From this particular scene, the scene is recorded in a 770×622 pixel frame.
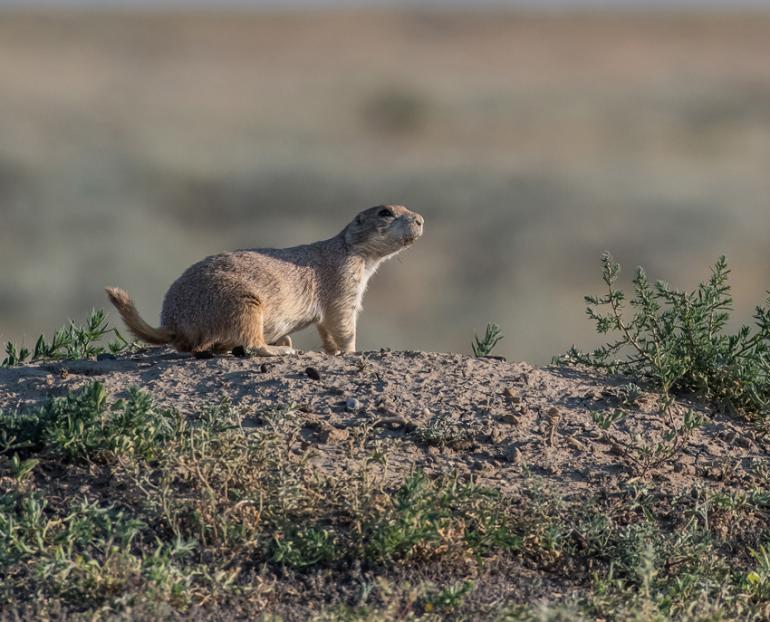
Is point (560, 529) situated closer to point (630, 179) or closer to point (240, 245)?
point (240, 245)

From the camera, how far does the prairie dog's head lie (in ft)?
29.2

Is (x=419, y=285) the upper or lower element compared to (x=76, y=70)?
lower

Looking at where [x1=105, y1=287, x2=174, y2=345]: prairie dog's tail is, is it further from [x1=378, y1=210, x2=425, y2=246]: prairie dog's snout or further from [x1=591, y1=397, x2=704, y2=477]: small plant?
[x1=591, y1=397, x2=704, y2=477]: small plant

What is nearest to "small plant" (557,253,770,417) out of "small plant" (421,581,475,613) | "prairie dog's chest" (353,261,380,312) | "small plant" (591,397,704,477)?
"small plant" (591,397,704,477)

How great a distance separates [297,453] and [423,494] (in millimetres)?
732

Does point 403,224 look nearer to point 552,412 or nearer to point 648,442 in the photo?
point 552,412

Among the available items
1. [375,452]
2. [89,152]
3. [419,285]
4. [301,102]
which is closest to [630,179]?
[419,285]

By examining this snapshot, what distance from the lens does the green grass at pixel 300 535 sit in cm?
529

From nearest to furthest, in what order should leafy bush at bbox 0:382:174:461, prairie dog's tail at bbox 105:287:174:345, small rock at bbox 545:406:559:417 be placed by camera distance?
leafy bush at bbox 0:382:174:461
small rock at bbox 545:406:559:417
prairie dog's tail at bbox 105:287:174:345

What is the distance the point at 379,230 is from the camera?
351 inches

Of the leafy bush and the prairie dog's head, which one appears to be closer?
the leafy bush

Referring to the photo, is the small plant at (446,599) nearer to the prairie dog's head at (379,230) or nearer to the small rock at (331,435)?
the small rock at (331,435)

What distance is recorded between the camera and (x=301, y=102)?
45.0 meters

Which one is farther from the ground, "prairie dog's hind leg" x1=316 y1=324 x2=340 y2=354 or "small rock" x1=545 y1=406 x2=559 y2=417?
"prairie dog's hind leg" x1=316 y1=324 x2=340 y2=354
